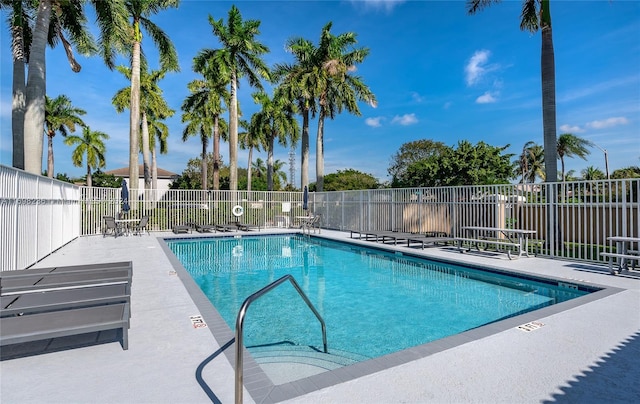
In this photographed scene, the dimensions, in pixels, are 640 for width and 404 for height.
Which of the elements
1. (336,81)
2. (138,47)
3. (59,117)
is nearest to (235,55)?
(138,47)

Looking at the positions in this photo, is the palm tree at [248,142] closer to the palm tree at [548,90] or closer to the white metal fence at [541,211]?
the white metal fence at [541,211]

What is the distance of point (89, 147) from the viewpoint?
1645 inches

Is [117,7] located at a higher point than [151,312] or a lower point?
higher

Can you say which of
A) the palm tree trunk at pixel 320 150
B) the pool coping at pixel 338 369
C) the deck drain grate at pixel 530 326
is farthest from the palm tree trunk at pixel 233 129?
the deck drain grate at pixel 530 326

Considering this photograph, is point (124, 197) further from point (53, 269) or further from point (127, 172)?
point (127, 172)

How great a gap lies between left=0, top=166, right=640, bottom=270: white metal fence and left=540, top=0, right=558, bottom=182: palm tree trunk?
6.28 feet

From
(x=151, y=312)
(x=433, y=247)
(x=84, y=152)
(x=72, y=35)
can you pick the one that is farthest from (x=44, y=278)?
(x=84, y=152)

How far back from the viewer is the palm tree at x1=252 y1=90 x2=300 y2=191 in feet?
98.8

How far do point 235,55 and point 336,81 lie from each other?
6.87 metres

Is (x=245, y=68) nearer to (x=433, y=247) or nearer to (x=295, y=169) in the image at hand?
(x=433, y=247)

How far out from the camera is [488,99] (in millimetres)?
27359

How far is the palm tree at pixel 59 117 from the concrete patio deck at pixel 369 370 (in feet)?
131

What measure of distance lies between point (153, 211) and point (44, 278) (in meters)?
14.1

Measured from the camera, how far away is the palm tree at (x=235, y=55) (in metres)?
21.5
